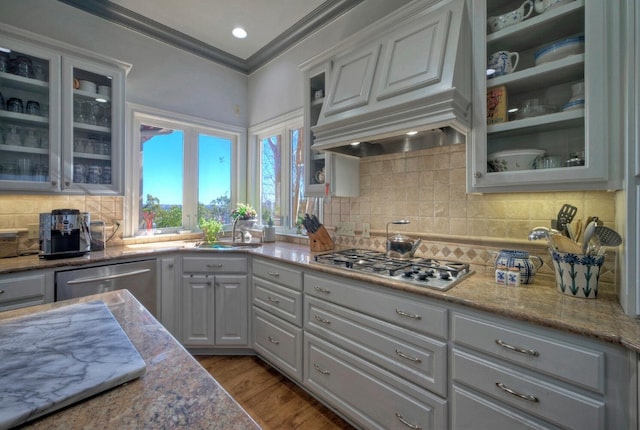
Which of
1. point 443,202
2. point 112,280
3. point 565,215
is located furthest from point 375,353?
point 112,280

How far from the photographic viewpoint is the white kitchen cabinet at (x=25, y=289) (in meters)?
1.73

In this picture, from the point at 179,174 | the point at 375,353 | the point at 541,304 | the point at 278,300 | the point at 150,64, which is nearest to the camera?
the point at 541,304

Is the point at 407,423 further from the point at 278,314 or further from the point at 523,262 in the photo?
the point at 278,314

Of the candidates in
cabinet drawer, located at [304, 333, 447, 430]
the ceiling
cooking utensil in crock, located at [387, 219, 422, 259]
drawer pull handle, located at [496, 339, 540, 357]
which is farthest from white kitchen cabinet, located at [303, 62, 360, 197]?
drawer pull handle, located at [496, 339, 540, 357]

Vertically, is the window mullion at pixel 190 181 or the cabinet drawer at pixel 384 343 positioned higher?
the window mullion at pixel 190 181

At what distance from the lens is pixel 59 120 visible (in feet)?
6.98

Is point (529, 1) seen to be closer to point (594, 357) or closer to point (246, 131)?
point (594, 357)

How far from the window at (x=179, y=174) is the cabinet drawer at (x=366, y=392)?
206 centimetres

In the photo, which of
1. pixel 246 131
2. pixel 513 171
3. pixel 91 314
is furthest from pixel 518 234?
pixel 246 131

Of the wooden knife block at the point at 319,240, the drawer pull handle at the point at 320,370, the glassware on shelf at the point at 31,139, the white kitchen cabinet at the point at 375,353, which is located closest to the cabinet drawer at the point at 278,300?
the white kitchen cabinet at the point at 375,353

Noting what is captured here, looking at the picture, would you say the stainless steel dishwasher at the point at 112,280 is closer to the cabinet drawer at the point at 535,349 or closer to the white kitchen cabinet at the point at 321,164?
the white kitchen cabinet at the point at 321,164

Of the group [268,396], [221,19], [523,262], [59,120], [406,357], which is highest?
[221,19]

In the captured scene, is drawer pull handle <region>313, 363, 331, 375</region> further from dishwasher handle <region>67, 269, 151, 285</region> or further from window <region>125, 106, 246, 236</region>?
window <region>125, 106, 246, 236</region>

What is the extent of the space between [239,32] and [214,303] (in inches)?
103
